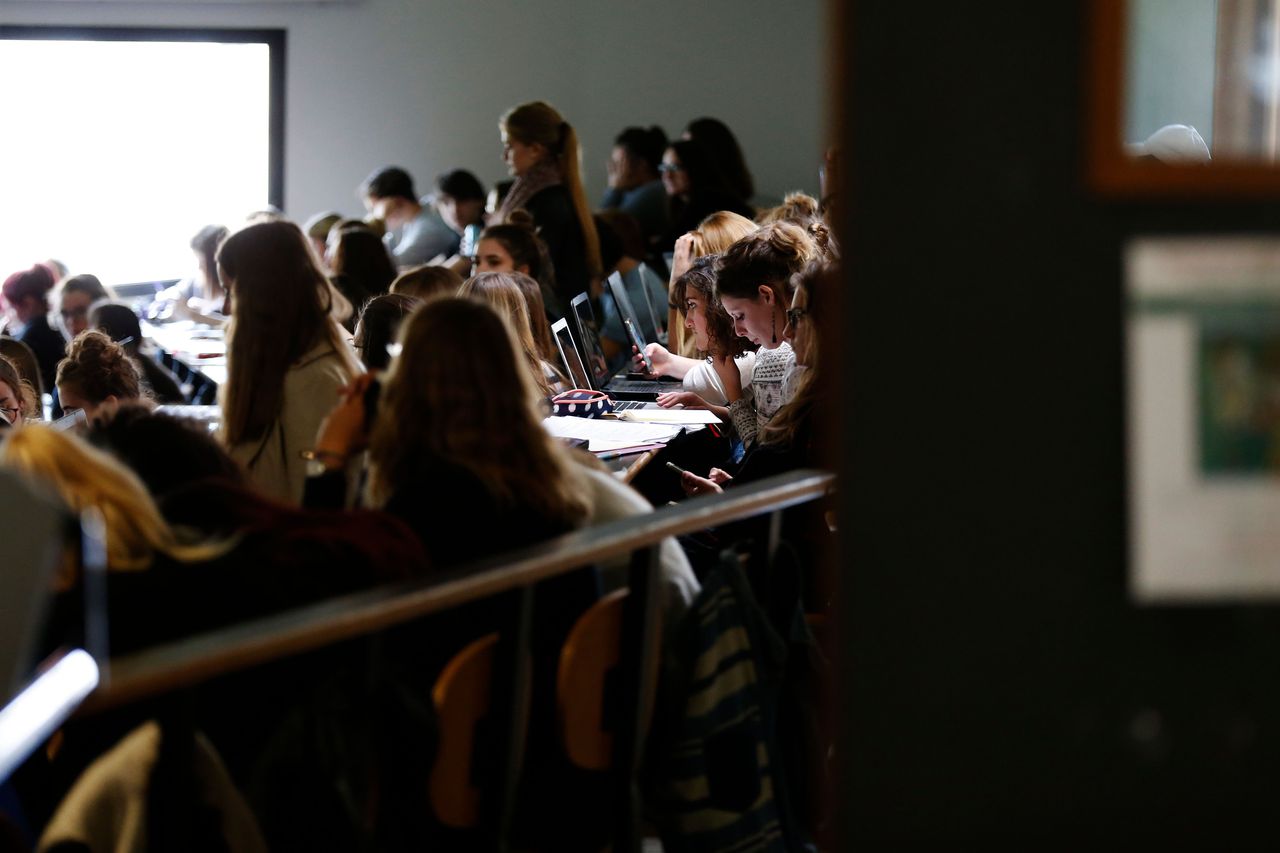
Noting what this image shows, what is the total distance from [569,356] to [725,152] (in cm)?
248

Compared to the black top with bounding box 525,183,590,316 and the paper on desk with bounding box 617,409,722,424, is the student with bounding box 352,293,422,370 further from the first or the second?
the black top with bounding box 525,183,590,316

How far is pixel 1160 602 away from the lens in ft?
4.40

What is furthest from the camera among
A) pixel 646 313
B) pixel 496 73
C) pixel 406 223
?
pixel 496 73

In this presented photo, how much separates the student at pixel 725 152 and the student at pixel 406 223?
5.14 feet

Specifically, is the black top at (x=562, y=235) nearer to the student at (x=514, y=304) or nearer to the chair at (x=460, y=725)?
the student at (x=514, y=304)

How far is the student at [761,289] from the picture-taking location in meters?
3.99

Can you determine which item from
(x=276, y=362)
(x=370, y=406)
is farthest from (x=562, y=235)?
(x=370, y=406)

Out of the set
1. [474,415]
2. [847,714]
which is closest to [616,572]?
[474,415]

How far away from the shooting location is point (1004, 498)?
4.42 ft

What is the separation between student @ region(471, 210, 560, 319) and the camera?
5.10 metres

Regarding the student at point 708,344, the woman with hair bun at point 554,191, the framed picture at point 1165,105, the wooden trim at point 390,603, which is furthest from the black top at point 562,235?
the framed picture at point 1165,105

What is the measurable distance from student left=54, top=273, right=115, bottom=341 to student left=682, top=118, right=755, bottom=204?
97.7 inches

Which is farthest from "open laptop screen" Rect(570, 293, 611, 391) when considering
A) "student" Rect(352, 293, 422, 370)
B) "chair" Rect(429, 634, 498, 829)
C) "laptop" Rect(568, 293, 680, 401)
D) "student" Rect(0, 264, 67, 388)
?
"chair" Rect(429, 634, 498, 829)

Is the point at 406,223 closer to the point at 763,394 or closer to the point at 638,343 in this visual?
the point at 638,343
